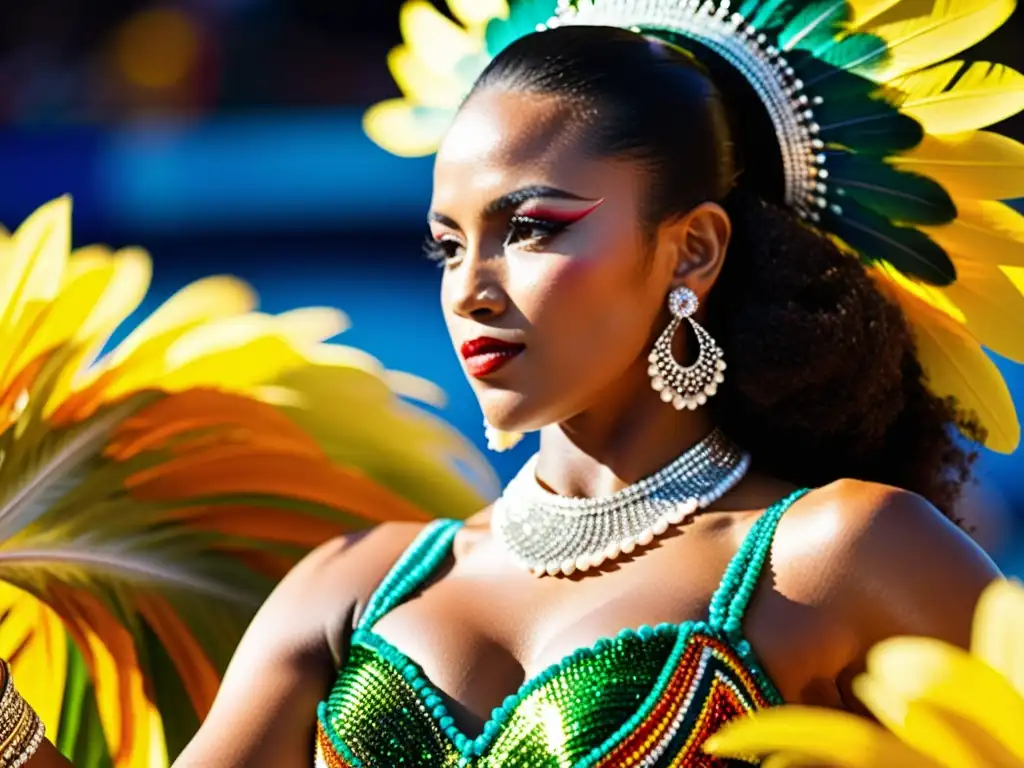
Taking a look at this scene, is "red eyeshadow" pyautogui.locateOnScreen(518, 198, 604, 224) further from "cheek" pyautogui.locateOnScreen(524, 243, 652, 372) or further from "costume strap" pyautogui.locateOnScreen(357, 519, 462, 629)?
"costume strap" pyautogui.locateOnScreen(357, 519, 462, 629)

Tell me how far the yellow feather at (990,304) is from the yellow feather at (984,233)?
0.01m

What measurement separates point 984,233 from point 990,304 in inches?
3.4

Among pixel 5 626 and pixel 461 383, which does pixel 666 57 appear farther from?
pixel 461 383

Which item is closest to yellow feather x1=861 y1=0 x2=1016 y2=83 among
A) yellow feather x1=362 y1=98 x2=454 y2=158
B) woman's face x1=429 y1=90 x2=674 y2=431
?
woman's face x1=429 y1=90 x2=674 y2=431

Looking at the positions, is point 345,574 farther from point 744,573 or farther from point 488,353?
point 744,573

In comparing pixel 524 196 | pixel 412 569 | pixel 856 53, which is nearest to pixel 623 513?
pixel 412 569

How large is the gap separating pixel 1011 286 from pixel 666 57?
50 cm

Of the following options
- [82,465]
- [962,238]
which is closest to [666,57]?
[962,238]

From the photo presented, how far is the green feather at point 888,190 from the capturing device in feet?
6.88

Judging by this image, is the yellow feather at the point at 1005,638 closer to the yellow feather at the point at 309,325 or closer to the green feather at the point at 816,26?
the green feather at the point at 816,26

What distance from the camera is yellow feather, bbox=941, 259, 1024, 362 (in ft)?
6.81

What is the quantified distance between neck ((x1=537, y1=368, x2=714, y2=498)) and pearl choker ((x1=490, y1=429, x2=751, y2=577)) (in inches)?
0.6

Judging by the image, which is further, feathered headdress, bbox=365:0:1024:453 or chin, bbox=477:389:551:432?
feathered headdress, bbox=365:0:1024:453

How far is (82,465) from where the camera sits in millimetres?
2420
